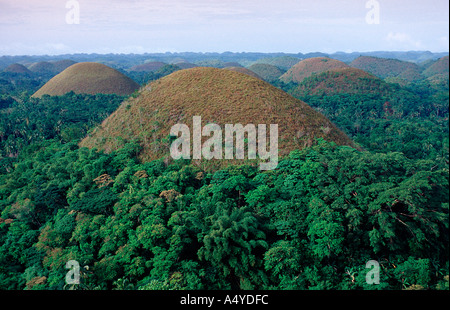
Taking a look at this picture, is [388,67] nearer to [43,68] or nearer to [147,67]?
[147,67]

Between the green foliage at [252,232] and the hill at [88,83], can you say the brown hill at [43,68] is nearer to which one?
the hill at [88,83]

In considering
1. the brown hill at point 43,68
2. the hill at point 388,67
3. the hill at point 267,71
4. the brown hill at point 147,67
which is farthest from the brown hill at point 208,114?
the brown hill at point 147,67

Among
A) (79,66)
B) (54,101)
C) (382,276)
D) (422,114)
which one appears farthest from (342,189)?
(79,66)

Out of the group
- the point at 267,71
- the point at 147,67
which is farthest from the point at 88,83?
the point at 147,67

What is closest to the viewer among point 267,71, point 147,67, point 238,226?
point 238,226

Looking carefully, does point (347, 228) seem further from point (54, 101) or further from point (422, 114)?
point (54, 101)

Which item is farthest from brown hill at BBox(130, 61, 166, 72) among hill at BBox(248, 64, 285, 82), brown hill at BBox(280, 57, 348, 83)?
brown hill at BBox(280, 57, 348, 83)
